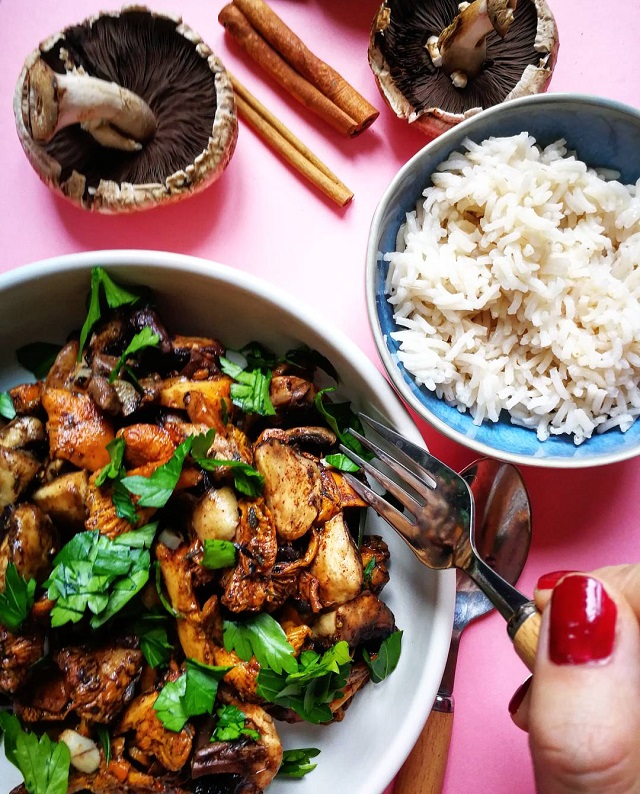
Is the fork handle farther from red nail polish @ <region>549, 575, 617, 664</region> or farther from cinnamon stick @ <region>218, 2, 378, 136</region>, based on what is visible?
cinnamon stick @ <region>218, 2, 378, 136</region>

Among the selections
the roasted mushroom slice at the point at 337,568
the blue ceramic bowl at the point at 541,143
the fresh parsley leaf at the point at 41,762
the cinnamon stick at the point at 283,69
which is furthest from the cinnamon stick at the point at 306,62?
the fresh parsley leaf at the point at 41,762

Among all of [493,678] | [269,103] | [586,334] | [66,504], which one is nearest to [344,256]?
[269,103]

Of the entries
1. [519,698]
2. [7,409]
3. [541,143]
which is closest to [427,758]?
[519,698]

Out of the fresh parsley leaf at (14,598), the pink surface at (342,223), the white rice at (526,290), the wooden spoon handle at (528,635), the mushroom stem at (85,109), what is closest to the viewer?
the wooden spoon handle at (528,635)

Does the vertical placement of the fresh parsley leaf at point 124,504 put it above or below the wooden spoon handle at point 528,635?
above

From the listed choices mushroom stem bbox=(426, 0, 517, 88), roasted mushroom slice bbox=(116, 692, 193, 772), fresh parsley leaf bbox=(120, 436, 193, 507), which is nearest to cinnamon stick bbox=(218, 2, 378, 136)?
mushroom stem bbox=(426, 0, 517, 88)

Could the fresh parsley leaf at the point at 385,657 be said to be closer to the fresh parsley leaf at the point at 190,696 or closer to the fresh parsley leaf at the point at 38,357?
the fresh parsley leaf at the point at 190,696
